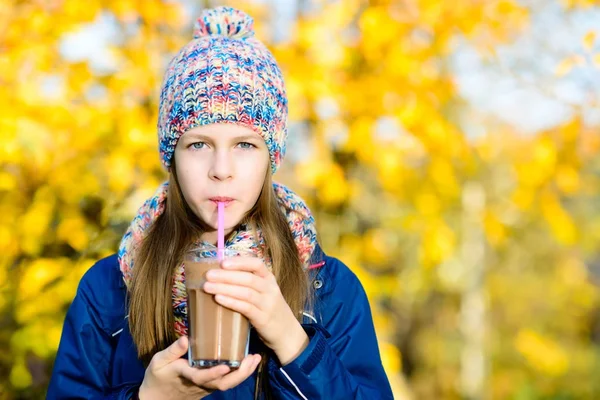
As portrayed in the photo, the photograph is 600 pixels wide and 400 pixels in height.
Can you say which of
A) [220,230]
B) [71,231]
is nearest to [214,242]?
[220,230]

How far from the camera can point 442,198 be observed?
4289 millimetres

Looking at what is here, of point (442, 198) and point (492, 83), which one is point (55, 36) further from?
point (492, 83)

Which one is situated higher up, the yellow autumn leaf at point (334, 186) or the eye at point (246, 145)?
the yellow autumn leaf at point (334, 186)

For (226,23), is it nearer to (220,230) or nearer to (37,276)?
(220,230)

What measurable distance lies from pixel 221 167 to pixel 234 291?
0.42 metres

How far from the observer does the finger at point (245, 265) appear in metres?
Result: 1.58

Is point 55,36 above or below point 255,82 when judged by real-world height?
above

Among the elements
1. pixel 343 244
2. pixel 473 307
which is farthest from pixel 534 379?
pixel 343 244

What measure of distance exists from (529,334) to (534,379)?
1.91 meters

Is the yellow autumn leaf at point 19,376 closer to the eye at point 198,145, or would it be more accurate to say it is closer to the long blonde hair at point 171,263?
the long blonde hair at point 171,263

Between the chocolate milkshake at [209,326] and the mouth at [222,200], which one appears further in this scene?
the mouth at [222,200]

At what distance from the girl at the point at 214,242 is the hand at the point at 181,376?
0.24 feet

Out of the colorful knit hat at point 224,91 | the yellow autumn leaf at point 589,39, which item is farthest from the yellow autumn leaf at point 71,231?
the yellow autumn leaf at point 589,39

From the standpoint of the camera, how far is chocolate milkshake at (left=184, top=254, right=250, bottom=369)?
63.3 inches
